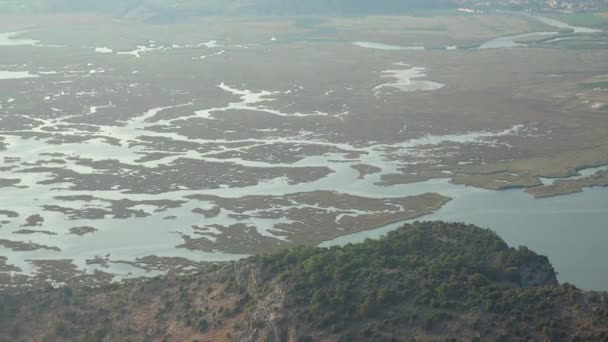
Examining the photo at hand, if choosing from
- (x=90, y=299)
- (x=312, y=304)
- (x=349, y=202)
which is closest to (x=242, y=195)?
(x=349, y=202)

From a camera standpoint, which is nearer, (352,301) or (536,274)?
(352,301)

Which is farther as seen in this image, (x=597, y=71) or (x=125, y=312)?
(x=597, y=71)

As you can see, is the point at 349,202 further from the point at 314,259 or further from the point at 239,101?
the point at 239,101

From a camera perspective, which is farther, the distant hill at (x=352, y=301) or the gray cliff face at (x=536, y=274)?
the gray cliff face at (x=536, y=274)

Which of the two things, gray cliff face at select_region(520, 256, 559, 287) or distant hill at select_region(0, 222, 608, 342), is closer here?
distant hill at select_region(0, 222, 608, 342)

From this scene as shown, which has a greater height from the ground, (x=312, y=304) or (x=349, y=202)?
(x=312, y=304)

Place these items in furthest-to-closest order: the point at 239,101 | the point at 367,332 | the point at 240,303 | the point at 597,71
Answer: the point at 597,71, the point at 239,101, the point at 240,303, the point at 367,332

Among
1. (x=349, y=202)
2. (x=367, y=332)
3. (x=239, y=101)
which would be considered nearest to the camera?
(x=367, y=332)

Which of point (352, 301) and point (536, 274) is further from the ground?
point (352, 301)
